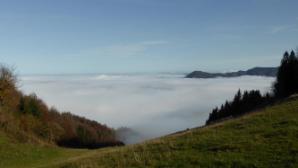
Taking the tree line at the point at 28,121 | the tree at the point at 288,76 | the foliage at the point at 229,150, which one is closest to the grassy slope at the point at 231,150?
the foliage at the point at 229,150

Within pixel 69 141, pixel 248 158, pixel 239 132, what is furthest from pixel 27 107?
pixel 248 158

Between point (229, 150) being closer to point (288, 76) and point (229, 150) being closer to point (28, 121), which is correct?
point (288, 76)

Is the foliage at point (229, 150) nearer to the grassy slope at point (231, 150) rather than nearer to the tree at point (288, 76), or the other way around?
the grassy slope at point (231, 150)

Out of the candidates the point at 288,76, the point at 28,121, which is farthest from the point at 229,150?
the point at 28,121

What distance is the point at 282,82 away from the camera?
252 ft

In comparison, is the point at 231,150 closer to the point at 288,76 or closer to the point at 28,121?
the point at 288,76

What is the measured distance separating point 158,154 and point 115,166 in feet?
6.85

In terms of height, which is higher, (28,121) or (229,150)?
(229,150)

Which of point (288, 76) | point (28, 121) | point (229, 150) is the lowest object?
point (28, 121)

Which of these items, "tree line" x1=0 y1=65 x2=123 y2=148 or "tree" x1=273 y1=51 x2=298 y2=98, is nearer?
"tree line" x1=0 y1=65 x2=123 y2=148

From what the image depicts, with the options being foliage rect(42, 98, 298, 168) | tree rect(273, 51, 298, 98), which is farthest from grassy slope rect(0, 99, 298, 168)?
tree rect(273, 51, 298, 98)

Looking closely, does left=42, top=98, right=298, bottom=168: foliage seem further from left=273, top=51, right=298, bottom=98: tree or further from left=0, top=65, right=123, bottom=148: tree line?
left=273, top=51, right=298, bottom=98: tree

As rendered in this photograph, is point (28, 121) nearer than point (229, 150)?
No

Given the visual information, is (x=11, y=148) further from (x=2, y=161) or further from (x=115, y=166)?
(x=115, y=166)
